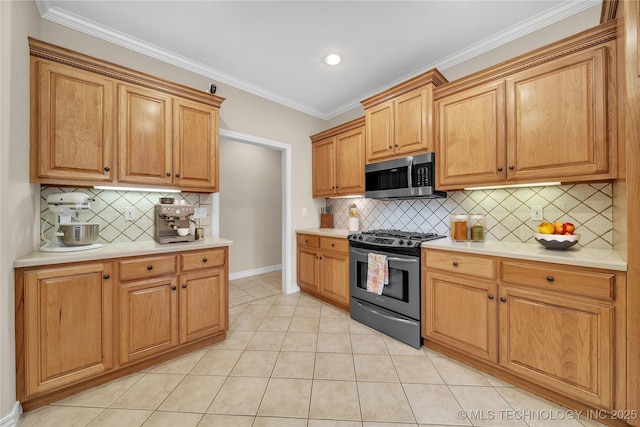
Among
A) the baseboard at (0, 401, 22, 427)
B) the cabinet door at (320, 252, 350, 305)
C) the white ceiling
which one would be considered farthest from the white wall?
the baseboard at (0, 401, 22, 427)

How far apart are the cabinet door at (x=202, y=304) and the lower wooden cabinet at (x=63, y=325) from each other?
462 mm

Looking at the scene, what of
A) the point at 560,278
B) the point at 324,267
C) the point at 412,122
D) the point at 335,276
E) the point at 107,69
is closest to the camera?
the point at 560,278

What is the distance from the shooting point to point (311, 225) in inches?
150

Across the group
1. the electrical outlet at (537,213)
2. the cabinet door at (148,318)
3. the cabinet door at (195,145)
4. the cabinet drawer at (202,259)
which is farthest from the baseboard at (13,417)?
the electrical outlet at (537,213)

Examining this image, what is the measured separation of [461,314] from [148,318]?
2.39m

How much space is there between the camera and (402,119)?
8.25 feet

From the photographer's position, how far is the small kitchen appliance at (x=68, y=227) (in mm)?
1663

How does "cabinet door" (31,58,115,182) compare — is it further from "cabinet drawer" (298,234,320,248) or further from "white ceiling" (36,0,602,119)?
"cabinet drawer" (298,234,320,248)

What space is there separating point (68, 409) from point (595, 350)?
3.08 meters

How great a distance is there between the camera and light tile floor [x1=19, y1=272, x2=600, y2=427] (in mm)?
1392

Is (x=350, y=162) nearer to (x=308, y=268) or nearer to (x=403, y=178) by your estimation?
(x=403, y=178)

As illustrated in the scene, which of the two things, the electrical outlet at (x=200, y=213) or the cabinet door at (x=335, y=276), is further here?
the cabinet door at (x=335, y=276)

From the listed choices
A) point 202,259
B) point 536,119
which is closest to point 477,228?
point 536,119

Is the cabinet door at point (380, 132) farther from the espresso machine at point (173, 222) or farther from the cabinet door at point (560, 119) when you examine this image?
the espresso machine at point (173, 222)
